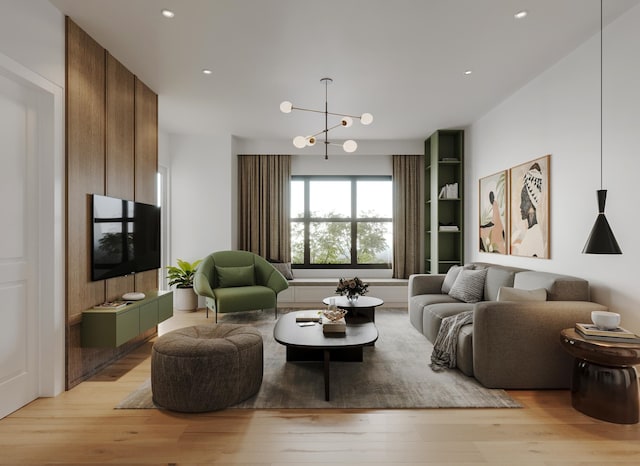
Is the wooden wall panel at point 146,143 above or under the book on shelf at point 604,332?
above

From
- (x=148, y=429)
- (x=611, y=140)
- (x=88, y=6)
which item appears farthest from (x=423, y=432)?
(x=88, y=6)

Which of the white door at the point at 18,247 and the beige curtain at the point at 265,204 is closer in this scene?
the white door at the point at 18,247

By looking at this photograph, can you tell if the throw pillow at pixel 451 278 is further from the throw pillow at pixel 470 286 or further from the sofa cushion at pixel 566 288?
the sofa cushion at pixel 566 288

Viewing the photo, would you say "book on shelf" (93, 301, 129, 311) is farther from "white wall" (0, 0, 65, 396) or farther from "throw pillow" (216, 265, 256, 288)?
"throw pillow" (216, 265, 256, 288)

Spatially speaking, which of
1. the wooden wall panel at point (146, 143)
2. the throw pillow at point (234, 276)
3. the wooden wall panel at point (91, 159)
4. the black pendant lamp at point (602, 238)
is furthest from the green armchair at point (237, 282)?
the black pendant lamp at point (602, 238)

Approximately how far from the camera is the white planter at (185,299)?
18.5ft

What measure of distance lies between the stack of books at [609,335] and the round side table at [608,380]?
39 millimetres

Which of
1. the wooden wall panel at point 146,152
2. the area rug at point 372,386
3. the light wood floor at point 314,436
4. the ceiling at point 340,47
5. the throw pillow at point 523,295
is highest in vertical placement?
the ceiling at point 340,47

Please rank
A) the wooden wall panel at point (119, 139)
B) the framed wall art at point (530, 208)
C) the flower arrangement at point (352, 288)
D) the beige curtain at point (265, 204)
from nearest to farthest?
the wooden wall panel at point (119, 139) < the framed wall art at point (530, 208) < the flower arrangement at point (352, 288) < the beige curtain at point (265, 204)

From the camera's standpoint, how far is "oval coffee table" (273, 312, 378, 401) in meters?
2.71

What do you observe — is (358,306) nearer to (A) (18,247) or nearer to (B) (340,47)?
(B) (340,47)

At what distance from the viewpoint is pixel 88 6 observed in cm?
263

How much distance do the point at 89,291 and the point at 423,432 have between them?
107 inches

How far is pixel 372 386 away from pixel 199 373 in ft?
4.21
